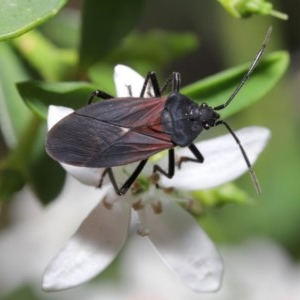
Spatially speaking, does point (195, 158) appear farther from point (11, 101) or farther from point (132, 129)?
point (11, 101)

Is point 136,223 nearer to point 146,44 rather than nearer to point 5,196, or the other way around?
point 5,196

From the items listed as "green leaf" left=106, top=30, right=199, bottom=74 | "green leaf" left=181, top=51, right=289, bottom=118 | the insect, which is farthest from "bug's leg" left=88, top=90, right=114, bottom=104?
"green leaf" left=106, top=30, right=199, bottom=74

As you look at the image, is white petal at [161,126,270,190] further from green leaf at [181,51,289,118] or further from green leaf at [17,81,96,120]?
green leaf at [17,81,96,120]

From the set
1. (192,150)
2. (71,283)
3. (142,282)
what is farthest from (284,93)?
(71,283)

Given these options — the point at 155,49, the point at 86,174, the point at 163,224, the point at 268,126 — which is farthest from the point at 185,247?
the point at 268,126

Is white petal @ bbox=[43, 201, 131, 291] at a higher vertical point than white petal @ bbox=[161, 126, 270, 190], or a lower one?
lower

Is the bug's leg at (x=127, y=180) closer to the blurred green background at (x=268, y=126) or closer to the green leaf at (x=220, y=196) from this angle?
the green leaf at (x=220, y=196)

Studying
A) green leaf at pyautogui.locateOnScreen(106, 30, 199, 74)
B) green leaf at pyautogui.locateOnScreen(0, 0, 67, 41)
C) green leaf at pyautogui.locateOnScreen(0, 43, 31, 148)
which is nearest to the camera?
green leaf at pyautogui.locateOnScreen(0, 0, 67, 41)

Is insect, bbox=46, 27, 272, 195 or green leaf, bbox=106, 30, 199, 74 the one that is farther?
green leaf, bbox=106, 30, 199, 74
